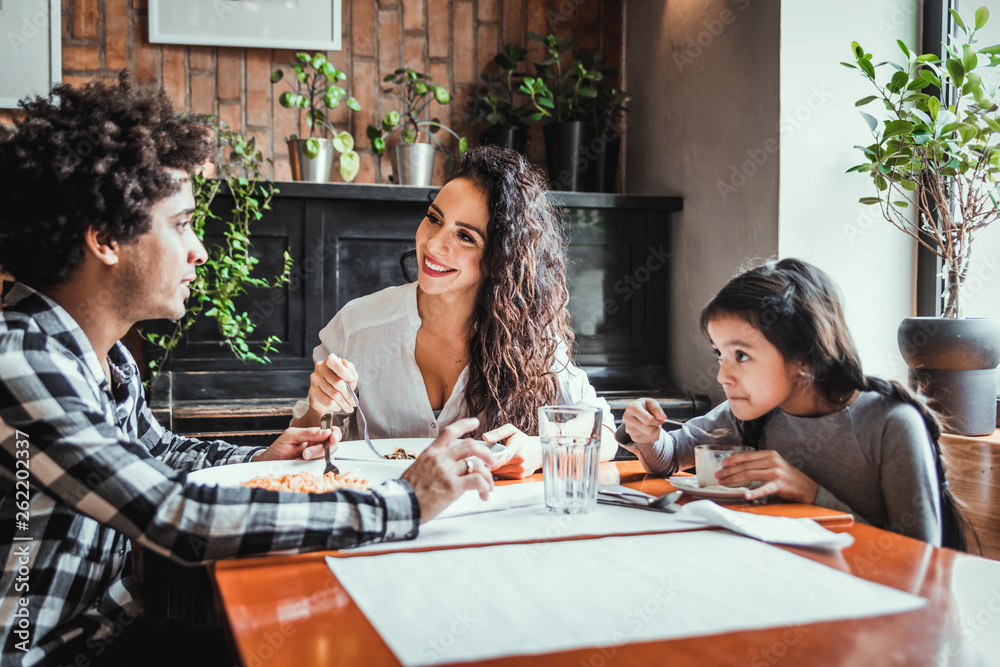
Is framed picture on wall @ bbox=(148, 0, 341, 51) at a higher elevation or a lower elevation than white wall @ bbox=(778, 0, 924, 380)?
higher

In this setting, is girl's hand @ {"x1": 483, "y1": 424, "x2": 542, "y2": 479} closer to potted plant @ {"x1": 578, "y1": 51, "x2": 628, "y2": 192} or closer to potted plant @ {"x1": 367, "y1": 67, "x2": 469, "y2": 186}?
potted plant @ {"x1": 367, "y1": 67, "x2": 469, "y2": 186}

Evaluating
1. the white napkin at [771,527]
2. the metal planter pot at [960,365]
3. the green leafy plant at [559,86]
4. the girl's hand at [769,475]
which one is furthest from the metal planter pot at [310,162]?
the white napkin at [771,527]

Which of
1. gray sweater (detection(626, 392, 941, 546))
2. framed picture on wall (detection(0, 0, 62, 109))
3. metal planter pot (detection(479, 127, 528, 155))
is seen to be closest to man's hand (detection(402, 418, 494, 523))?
gray sweater (detection(626, 392, 941, 546))

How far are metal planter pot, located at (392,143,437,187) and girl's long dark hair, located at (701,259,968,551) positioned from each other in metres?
1.77

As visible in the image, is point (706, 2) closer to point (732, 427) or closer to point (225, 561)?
point (732, 427)

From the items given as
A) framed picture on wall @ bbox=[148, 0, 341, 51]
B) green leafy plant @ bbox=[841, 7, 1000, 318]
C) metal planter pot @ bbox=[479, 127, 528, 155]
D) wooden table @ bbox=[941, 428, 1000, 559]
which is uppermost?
framed picture on wall @ bbox=[148, 0, 341, 51]

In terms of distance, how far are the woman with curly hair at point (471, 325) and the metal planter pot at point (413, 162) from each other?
1.05 meters

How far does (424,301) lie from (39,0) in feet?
6.86

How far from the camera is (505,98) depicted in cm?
327

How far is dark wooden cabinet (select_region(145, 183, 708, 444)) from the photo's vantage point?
106 inches

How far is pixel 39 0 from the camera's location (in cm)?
287

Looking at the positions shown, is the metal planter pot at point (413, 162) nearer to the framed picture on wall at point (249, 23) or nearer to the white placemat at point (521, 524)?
the framed picture on wall at point (249, 23)

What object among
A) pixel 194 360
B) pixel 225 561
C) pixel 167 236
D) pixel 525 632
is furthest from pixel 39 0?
pixel 525 632

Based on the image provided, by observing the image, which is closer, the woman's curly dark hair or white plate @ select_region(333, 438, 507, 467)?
white plate @ select_region(333, 438, 507, 467)
